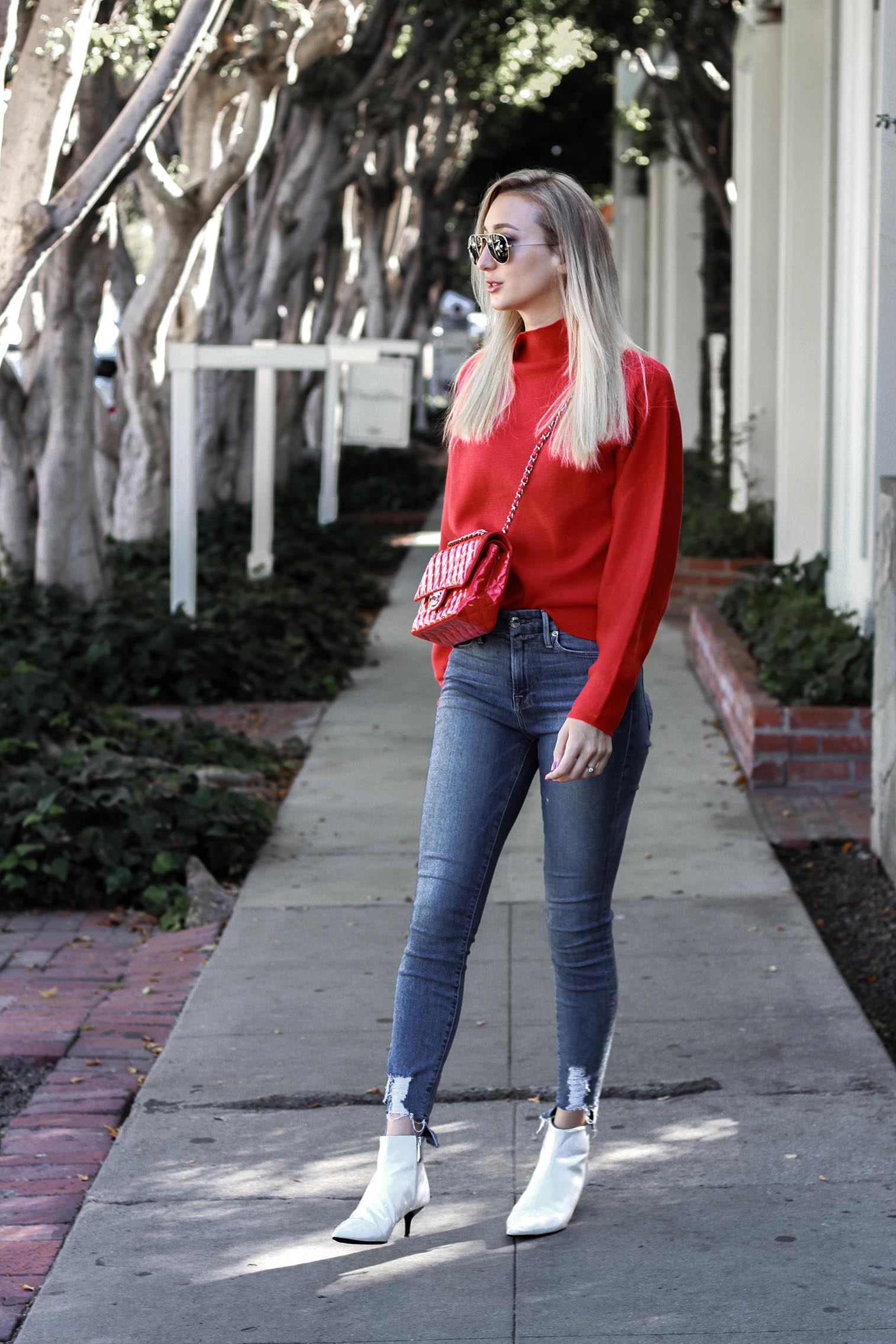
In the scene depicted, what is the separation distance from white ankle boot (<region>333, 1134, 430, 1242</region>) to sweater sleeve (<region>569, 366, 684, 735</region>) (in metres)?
0.85

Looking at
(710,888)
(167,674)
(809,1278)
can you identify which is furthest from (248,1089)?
(167,674)

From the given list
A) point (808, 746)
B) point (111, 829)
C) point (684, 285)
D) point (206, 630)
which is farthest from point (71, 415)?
point (684, 285)

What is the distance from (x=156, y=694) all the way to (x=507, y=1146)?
5856 mm

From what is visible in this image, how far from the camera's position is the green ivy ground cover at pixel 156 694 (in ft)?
19.5

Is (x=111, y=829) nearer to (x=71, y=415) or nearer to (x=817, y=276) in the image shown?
(x=71, y=415)

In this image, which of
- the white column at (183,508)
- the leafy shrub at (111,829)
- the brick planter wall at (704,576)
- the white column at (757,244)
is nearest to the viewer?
the leafy shrub at (111,829)

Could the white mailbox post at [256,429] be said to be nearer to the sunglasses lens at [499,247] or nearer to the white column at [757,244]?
the white column at [757,244]

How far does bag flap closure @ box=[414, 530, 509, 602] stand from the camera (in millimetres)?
3070

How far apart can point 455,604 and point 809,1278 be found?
4.40ft

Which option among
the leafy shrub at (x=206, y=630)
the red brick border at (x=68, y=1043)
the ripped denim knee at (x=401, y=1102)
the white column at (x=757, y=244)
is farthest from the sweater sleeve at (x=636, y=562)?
the white column at (x=757, y=244)

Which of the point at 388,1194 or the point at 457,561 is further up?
the point at 457,561

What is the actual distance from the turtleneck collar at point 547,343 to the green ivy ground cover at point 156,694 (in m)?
2.99

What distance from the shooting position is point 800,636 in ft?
25.5

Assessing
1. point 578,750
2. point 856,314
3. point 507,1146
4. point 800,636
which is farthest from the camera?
point 856,314
